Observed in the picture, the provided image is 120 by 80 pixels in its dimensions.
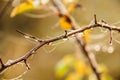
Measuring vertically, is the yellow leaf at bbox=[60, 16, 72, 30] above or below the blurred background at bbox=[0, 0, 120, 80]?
above

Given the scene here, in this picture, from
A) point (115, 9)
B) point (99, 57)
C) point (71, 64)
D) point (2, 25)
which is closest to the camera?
point (71, 64)

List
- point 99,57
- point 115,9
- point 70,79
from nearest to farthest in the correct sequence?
point 70,79 → point 99,57 → point 115,9

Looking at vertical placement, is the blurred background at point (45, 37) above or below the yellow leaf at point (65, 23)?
below

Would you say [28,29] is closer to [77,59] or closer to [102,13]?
[102,13]

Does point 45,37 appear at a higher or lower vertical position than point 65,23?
lower

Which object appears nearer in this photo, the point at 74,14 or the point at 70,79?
the point at 70,79

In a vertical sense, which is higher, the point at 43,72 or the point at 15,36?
the point at 15,36

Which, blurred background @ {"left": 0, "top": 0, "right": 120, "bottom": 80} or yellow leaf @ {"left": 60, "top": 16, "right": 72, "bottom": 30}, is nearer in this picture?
yellow leaf @ {"left": 60, "top": 16, "right": 72, "bottom": 30}

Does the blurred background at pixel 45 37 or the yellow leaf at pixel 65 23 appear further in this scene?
the blurred background at pixel 45 37

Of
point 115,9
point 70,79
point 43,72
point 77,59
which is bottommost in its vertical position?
point 43,72

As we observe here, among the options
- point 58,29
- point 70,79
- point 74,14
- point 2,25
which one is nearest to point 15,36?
point 2,25

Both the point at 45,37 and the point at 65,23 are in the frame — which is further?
the point at 45,37
